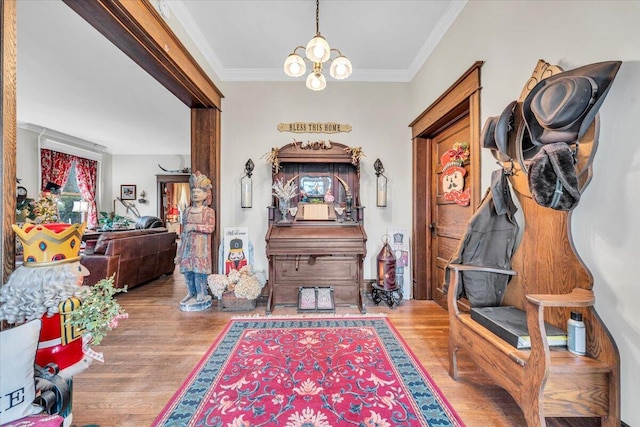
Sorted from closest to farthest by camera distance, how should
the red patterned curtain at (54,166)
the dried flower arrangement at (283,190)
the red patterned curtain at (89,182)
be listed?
the dried flower arrangement at (283,190)
the red patterned curtain at (54,166)
the red patterned curtain at (89,182)

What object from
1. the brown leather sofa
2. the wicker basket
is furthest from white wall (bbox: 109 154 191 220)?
the wicker basket

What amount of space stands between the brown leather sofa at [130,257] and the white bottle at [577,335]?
468 cm

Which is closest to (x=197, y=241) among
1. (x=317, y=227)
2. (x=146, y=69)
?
(x=317, y=227)

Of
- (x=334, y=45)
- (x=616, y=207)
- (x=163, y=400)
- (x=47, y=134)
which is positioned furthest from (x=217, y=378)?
(x=47, y=134)

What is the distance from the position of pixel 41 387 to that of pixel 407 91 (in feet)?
13.9

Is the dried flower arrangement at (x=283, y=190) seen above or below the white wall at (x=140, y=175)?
below

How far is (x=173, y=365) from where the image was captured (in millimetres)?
2080

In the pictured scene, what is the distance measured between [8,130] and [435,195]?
11.8 feet

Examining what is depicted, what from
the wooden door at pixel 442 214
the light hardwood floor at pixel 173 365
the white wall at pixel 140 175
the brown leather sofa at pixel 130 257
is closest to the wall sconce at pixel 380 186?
the wooden door at pixel 442 214

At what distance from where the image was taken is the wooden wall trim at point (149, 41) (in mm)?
1817

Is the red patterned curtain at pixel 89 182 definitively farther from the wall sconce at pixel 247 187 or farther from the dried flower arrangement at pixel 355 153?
the dried flower arrangement at pixel 355 153

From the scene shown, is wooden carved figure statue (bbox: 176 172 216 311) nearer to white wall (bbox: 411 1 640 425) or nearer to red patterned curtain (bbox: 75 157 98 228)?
white wall (bbox: 411 1 640 425)

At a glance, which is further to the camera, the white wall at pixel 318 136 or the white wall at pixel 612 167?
the white wall at pixel 318 136

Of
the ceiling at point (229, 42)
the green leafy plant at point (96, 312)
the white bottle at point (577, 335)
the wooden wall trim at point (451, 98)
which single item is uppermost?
the ceiling at point (229, 42)
